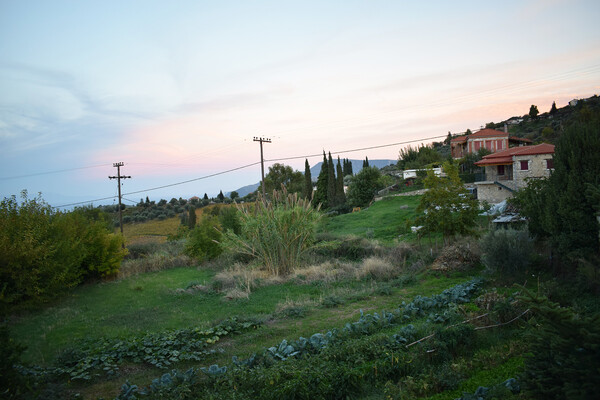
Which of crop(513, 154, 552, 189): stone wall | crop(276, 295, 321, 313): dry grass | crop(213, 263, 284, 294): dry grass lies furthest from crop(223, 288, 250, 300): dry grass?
crop(513, 154, 552, 189): stone wall

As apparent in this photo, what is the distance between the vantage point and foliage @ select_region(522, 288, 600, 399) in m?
2.99

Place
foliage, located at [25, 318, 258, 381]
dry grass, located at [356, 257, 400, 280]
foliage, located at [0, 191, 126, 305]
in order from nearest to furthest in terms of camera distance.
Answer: foliage, located at [25, 318, 258, 381] < foliage, located at [0, 191, 126, 305] < dry grass, located at [356, 257, 400, 280]

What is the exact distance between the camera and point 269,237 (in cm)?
1584

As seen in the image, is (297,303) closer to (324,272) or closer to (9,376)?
(324,272)

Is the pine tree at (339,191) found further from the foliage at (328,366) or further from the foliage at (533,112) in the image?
the foliage at (533,112)

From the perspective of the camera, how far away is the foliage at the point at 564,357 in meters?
2.99

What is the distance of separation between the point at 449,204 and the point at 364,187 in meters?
29.9

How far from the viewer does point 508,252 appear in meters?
10.5

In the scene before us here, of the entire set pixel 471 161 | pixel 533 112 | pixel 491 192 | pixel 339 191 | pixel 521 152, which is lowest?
pixel 491 192

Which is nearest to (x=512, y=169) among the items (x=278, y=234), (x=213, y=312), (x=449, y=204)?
(x=449, y=204)

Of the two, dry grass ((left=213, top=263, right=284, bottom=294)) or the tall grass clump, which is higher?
the tall grass clump

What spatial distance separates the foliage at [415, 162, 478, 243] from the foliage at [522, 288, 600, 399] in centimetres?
1135

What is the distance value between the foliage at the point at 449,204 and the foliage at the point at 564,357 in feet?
37.2

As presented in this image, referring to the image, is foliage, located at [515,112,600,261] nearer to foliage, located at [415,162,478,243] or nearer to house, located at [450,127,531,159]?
foliage, located at [415,162,478,243]
